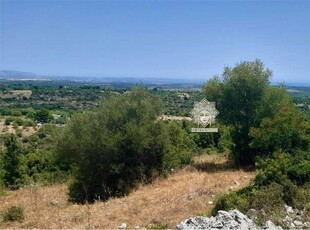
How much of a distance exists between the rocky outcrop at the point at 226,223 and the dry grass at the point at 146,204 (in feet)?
5.47

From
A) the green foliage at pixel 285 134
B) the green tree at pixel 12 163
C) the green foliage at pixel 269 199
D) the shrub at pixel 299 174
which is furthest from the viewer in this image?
the green tree at pixel 12 163

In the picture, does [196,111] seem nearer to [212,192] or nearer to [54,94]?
[212,192]

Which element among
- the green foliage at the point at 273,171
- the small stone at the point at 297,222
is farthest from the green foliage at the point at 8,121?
the small stone at the point at 297,222

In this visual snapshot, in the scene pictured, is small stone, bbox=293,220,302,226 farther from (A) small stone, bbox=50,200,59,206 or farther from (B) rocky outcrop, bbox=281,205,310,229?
(A) small stone, bbox=50,200,59,206

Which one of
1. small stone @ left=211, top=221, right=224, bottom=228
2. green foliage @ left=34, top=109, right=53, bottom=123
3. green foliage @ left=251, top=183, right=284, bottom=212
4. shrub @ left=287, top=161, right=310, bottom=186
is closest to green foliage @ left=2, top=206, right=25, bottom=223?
small stone @ left=211, top=221, right=224, bottom=228

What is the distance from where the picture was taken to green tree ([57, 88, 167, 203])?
16.0m

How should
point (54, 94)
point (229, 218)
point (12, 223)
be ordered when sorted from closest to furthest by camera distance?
point (229, 218), point (12, 223), point (54, 94)

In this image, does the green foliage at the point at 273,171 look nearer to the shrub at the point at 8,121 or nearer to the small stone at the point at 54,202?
the small stone at the point at 54,202

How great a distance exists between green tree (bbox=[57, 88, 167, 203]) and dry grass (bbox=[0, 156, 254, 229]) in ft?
3.19

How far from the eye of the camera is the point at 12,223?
11.7 metres

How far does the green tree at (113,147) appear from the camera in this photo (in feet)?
52.4

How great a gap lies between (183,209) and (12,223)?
5.36 m

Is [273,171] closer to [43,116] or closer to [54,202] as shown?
[54,202]

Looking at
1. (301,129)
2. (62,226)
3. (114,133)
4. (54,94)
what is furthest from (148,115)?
(54,94)
